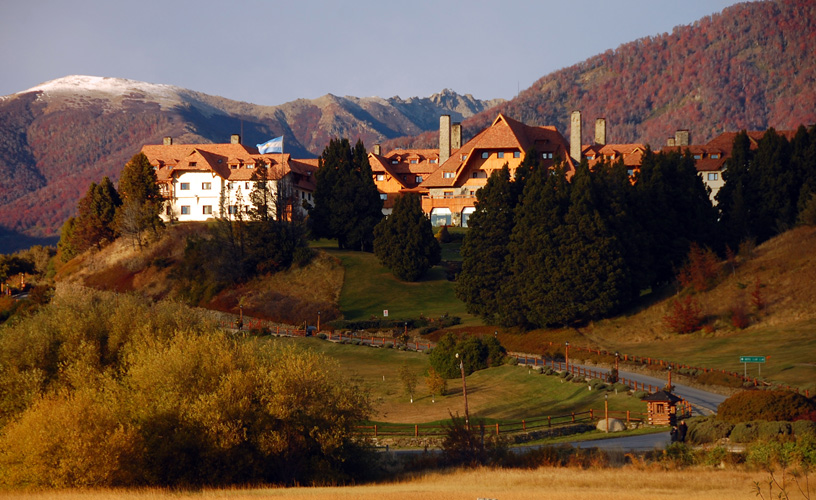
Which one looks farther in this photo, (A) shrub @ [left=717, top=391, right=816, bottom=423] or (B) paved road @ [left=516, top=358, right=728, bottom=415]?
(B) paved road @ [left=516, top=358, right=728, bottom=415]

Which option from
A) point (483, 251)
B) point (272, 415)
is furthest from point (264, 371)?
point (483, 251)

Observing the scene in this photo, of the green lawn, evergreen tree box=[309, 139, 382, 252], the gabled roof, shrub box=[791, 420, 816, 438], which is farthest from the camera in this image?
the gabled roof

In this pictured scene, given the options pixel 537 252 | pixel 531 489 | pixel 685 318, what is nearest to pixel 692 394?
pixel 685 318

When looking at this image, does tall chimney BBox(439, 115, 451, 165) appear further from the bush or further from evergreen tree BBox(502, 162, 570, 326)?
the bush

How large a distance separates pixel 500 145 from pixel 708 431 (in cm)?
6900

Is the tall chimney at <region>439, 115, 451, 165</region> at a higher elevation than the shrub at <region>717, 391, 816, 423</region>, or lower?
higher

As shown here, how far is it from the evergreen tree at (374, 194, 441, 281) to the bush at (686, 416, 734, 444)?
155 feet

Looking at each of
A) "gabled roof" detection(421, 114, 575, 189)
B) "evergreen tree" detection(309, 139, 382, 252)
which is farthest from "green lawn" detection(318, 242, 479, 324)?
"gabled roof" detection(421, 114, 575, 189)

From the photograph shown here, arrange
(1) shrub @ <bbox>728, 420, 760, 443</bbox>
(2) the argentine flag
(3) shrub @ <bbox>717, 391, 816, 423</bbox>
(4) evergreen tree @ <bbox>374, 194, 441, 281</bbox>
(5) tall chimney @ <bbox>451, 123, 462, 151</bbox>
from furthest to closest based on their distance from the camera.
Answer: (5) tall chimney @ <bbox>451, 123, 462, 151</bbox>, (2) the argentine flag, (4) evergreen tree @ <bbox>374, 194, 441, 281</bbox>, (3) shrub @ <bbox>717, 391, 816, 423</bbox>, (1) shrub @ <bbox>728, 420, 760, 443</bbox>

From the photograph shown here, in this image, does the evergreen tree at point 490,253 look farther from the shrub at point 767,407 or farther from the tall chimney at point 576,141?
the tall chimney at point 576,141

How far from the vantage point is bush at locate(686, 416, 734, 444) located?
41.4 m

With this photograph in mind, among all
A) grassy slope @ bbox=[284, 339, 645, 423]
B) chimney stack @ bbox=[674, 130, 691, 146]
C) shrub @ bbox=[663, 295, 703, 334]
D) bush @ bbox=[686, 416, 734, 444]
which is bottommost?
grassy slope @ bbox=[284, 339, 645, 423]

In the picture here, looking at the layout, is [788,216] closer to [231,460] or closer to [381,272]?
[381,272]

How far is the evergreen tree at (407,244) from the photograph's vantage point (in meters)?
88.1
